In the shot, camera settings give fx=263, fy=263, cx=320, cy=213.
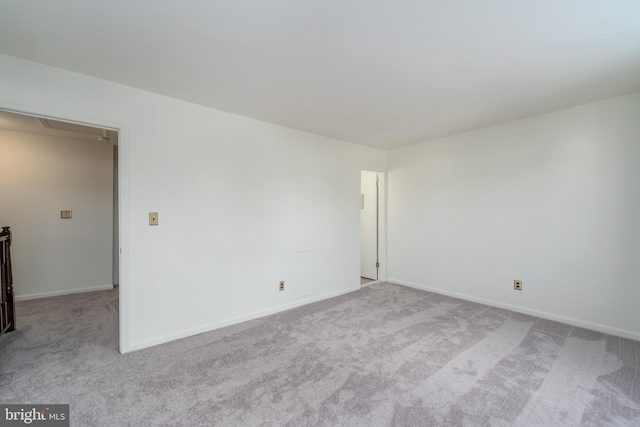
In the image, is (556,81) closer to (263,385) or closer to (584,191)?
(584,191)

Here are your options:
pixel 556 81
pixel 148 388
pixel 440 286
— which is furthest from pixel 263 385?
pixel 556 81

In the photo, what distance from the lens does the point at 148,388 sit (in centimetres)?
186

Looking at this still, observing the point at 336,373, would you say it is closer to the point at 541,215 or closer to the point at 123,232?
the point at 123,232

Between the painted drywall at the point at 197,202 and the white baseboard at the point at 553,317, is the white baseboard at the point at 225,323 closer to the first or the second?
the painted drywall at the point at 197,202

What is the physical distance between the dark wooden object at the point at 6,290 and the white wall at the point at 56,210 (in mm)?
1333

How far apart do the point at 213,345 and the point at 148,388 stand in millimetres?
642

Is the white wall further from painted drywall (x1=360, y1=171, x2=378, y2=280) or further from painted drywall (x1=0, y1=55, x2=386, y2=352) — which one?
painted drywall (x1=360, y1=171, x2=378, y2=280)

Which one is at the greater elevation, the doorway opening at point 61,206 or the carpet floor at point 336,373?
the doorway opening at point 61,206

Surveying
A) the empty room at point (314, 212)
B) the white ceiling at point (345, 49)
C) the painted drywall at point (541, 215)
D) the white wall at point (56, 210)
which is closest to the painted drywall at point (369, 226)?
the empty room at point (314, 212)

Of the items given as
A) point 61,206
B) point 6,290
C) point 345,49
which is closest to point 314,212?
point 345,49

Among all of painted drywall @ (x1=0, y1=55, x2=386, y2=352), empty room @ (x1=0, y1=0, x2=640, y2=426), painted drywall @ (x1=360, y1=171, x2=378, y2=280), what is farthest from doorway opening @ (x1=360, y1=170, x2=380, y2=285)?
painted drywall @ (x1=0, y1=55, x2=386, y2=352)

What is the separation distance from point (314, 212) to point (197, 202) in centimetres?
158

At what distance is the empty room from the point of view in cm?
163

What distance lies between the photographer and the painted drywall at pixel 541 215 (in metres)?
2.63
